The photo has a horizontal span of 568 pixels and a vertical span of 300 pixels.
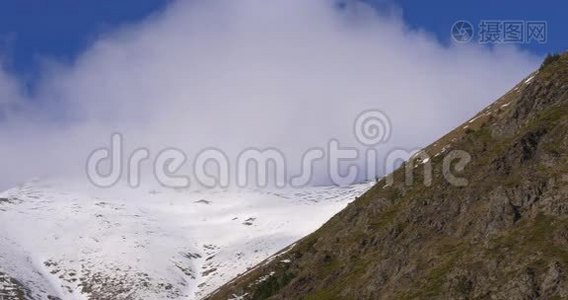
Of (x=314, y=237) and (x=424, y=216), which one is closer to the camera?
(x=424, y=216)

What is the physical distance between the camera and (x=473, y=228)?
111750mm

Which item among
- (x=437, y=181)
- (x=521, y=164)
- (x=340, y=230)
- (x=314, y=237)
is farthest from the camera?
(x=314, y=237)

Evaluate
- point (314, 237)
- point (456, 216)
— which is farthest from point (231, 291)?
point (456, 216)

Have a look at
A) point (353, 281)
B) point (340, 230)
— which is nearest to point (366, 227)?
point (340, 230)

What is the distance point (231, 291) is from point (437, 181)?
64094 millimetres

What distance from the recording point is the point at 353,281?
122625 mm

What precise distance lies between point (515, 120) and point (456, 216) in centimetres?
2356

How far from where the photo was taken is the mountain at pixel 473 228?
97.9 metres

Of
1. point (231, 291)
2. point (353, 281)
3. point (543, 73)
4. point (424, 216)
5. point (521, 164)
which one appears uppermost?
point (543, 73)

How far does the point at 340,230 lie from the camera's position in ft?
498

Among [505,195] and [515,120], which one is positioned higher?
[515,120]

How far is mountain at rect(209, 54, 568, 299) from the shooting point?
97.9 m

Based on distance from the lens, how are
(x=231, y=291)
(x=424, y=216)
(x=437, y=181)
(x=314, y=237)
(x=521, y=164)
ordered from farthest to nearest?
1. (x=231, y=291)
2. (x=314, y=237)
3. (x=437, y=181)
4. (x=424, y=216)
5. (x=521, y=164)

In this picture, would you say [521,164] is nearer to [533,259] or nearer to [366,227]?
[533,259]
